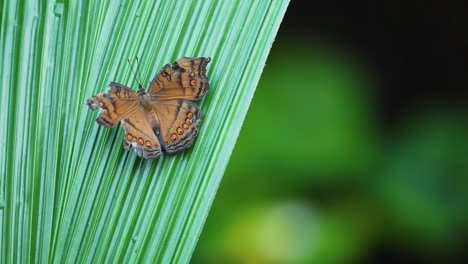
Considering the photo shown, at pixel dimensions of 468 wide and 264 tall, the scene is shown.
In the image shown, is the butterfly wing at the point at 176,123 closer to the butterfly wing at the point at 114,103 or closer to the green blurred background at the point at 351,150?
the butterfly wing at the point at 114,103

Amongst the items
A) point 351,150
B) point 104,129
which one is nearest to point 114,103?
point 104,129

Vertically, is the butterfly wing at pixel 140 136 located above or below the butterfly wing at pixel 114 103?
below

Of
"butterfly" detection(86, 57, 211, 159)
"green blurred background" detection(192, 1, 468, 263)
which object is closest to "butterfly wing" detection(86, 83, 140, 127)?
"butterfly" detection(86, 57, 211, 159)

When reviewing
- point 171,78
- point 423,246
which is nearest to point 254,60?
point 171,78

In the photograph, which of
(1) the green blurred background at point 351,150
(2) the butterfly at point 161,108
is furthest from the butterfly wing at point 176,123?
(1) the green blurred background at point 351,150

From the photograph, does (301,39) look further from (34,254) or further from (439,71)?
(34,254)

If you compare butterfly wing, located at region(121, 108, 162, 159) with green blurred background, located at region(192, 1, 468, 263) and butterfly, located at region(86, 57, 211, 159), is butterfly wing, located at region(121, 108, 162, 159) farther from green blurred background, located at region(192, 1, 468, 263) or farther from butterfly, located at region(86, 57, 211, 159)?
green blurred background, located at region(192, 1, 468, 263)

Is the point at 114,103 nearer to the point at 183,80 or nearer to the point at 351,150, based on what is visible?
the point at 183,80
